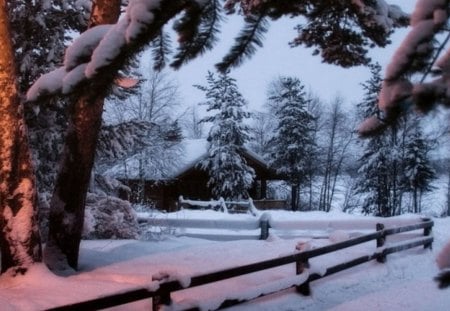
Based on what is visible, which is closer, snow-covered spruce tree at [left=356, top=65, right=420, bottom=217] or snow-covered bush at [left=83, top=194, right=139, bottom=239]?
snow-covered bush at [left=83, top=194, right=139, bottom=239]

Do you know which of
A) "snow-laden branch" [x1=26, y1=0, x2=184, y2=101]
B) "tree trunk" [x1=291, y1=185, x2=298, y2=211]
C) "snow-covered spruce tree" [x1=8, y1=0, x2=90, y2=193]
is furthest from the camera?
"tree trunk" [x1=291, y1=185, x2=298, y2=211]

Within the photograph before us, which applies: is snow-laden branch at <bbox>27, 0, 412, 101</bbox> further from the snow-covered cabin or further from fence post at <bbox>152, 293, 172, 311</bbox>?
the snow-covered cabin

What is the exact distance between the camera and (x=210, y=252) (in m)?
10.9

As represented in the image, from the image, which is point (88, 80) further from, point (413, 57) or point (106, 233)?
point (106, 233)

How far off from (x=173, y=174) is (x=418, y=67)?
109 feet

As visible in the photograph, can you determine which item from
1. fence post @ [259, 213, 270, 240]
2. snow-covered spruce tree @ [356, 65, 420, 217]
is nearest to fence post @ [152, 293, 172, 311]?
fence post @ [259, 213, 270, 240]

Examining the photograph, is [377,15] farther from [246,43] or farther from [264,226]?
[264,226]

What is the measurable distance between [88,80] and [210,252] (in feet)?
29.9

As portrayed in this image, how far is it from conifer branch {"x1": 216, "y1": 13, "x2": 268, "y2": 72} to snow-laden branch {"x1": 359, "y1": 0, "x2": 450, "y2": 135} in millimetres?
764

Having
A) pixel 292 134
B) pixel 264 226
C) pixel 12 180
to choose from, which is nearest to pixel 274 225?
pixel 264 226

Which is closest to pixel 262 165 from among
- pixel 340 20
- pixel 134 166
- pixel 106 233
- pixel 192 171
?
pixel 192 171

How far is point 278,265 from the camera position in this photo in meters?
7.65

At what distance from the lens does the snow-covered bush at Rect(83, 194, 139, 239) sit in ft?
42.6

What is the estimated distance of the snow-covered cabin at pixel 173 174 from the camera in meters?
35.2
